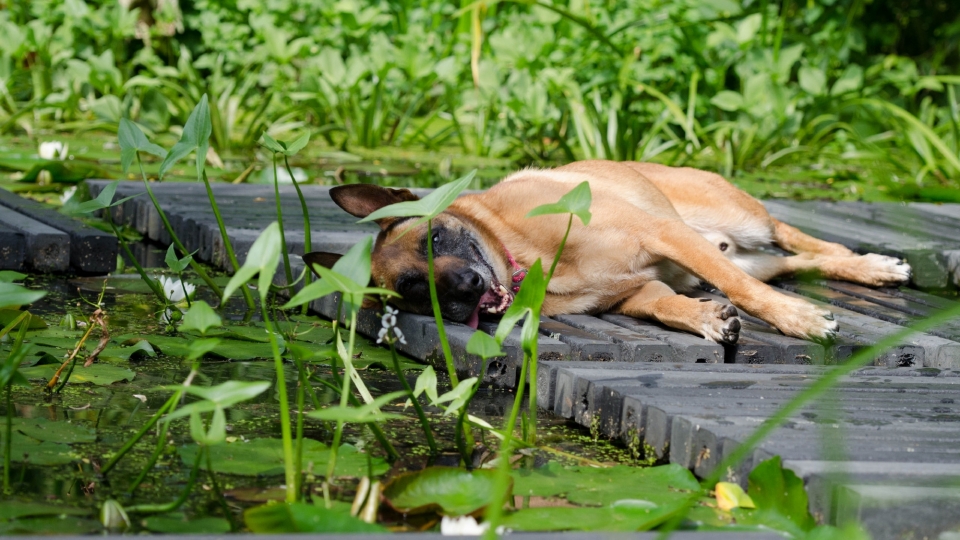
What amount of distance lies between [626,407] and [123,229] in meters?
3.56

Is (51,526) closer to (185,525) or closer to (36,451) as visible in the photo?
(185,525)

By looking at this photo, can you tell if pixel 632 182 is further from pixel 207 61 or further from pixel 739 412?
pixel 207 61

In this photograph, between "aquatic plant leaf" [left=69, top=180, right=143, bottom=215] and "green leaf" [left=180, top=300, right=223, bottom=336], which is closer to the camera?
"green leaf" [left=180, top=300, right=223, bottom=336]

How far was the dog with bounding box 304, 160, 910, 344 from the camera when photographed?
341 centimetres

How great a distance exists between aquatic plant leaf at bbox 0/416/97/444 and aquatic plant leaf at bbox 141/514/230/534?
0.52m

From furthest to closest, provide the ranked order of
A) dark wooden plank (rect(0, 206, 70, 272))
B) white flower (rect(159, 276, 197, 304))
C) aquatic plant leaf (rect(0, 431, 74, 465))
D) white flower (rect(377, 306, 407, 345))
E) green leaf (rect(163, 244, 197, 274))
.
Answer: dark wooden plank (rect(0, 206, 70, 272)) → white flower (rect(159, 276, 197, 304)) → green leaf (rect(163, 244, 197, 274)) → white flower (rect(377, 306, 407, 345)) → aquatic plant leaf (rect(0, 431, 74, 465))

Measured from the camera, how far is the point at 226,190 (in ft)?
19.1

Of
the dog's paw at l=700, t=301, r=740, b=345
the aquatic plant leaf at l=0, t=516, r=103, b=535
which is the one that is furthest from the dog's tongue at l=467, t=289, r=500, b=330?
the aquatic plant leaf at l=0, t=516, r=103, b=535

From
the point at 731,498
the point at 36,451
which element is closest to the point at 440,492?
the point at 731,498

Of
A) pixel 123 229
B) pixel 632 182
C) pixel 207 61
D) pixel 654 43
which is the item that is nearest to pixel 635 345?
pixel 632 182

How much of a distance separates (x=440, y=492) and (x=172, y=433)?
2.38ft

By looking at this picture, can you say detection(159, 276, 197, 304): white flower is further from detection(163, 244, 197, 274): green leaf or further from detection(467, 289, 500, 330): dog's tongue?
detection(467, 289, 500, 330): dog's tongue

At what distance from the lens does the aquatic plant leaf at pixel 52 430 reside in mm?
2283

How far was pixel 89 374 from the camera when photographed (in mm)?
2791
